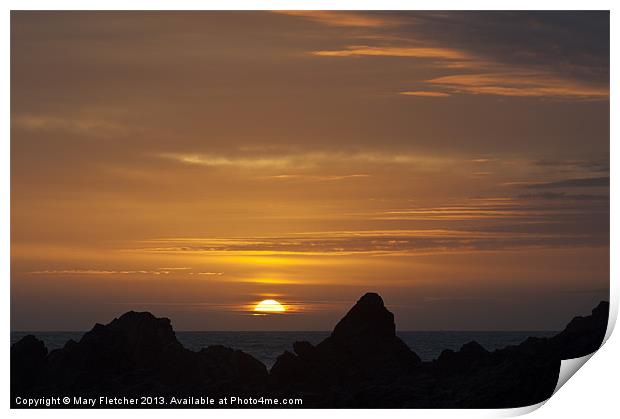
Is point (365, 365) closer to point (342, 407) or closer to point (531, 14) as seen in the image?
point (342, 407)

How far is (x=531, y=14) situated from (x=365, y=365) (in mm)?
2220

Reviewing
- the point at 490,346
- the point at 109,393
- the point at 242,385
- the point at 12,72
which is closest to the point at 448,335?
the point at 490,346

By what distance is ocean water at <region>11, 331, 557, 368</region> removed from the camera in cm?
1110

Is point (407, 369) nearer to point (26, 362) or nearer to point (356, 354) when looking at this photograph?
point (356, 354)

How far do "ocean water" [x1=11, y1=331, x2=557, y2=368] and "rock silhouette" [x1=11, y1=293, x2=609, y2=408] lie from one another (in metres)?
0.04

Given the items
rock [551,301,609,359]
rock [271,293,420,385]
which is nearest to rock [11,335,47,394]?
rock [271,293,420,385]

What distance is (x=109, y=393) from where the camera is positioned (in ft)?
36.1

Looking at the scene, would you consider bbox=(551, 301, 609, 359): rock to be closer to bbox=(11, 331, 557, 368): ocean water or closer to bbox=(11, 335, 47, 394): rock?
bbox=(11, 331, 557, 368): ocean water

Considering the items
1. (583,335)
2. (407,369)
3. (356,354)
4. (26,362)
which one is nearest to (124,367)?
(26,362)

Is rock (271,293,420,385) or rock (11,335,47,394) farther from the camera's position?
rock (271,293,420,385)

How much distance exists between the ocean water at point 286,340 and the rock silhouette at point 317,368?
0.14 ft

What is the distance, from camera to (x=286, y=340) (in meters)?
11.2

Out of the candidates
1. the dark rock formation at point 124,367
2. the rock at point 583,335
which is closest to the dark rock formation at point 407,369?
the rock at point 583,335
